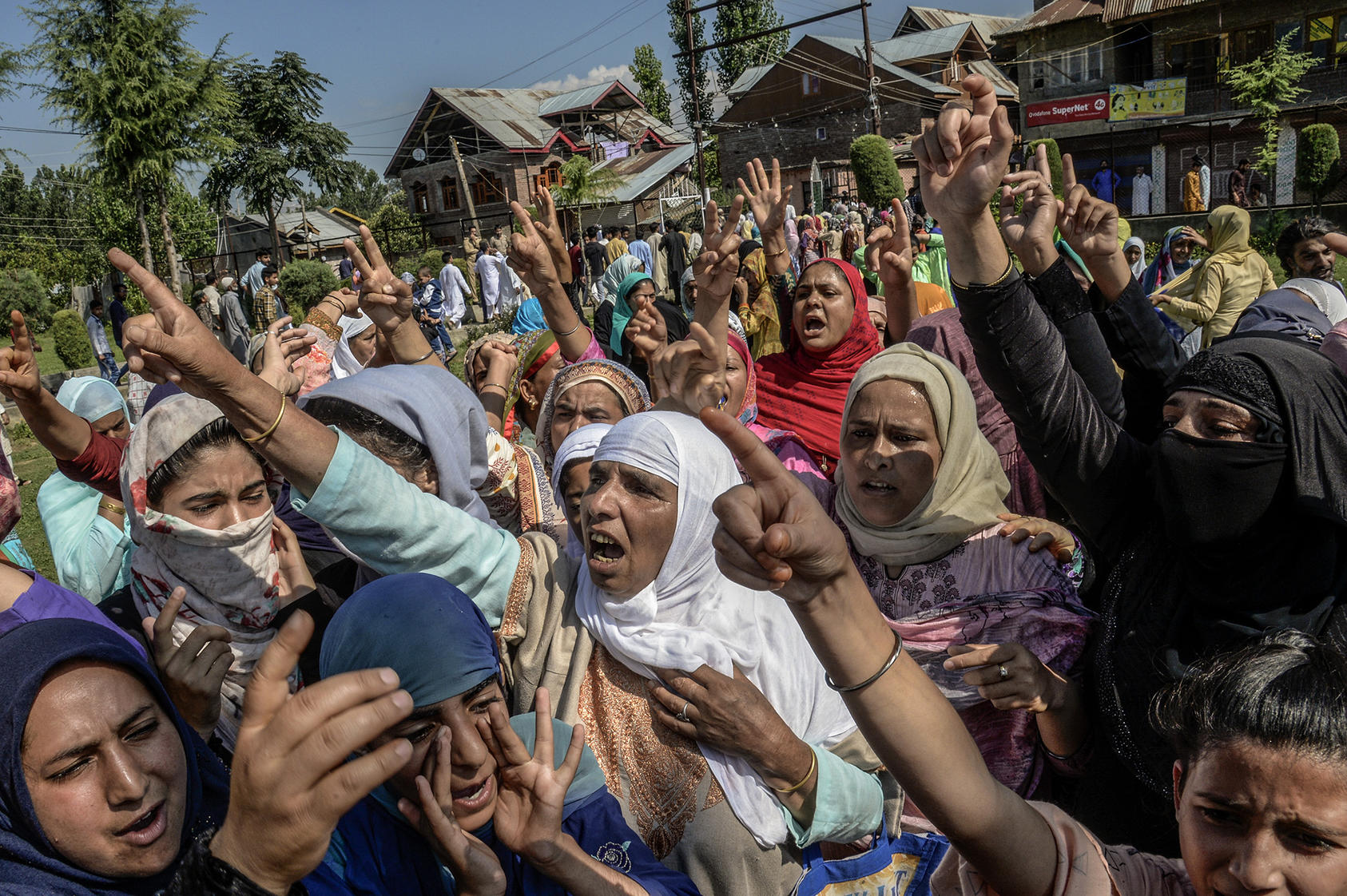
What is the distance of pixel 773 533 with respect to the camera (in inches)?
45.5

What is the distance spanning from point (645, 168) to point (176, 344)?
39727 mm

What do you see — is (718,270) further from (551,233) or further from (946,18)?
(946,18)

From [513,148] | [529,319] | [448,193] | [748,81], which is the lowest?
[529,319]

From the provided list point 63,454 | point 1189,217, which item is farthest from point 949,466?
point 1189,217

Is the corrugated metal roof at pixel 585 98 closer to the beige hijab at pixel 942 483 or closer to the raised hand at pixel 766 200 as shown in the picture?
the raised hand at pixel 766 200

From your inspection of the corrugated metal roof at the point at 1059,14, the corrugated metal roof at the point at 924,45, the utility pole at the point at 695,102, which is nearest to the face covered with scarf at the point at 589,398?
the utility pole at the point at 695,102

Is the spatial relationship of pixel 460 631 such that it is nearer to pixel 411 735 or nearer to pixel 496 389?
pixel 411 735

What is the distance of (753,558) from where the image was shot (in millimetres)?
1191

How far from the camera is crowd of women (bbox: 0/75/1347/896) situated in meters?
1.26

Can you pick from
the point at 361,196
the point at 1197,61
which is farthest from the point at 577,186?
the point at 361,196

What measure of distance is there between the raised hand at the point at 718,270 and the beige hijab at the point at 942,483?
2.99ft

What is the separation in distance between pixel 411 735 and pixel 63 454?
79.6 inches

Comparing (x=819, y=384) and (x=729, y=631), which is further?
(x=819, y=384)

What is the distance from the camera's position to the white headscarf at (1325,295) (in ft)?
13.4
